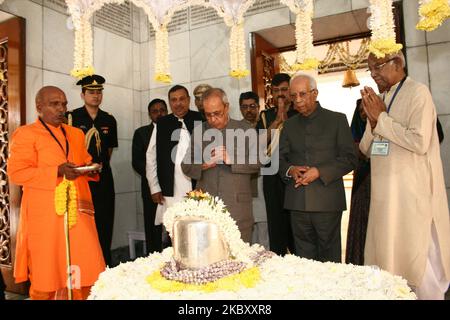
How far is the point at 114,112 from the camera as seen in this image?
5992 mm

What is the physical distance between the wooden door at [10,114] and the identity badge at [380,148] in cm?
375

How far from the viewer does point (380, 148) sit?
2916 millimetres

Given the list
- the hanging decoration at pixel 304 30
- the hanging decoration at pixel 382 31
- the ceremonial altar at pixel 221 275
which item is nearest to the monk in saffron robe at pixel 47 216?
the ceremonial altar at pixel 221 275

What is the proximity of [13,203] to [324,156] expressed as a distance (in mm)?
3488

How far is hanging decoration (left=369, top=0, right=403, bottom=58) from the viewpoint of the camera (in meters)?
2.72

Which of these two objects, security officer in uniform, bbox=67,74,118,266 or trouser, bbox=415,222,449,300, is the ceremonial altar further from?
security officer in uniform, bbox=67,74,118,266

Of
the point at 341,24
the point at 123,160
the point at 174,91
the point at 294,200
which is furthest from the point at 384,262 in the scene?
the point at 123,160

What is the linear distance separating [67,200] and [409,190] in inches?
109

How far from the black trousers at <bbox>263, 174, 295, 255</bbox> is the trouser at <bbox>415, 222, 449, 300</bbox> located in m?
1.46

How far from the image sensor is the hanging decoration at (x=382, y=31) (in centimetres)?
272

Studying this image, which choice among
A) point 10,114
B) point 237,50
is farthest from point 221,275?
point 10,114

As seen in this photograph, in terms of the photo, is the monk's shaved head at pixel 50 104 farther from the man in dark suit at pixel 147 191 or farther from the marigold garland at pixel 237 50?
the marigold garland at pixel 237 50

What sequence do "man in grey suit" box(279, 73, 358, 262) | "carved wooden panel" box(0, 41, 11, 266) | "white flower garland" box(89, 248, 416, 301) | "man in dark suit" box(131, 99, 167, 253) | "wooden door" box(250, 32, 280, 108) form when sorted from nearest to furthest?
"white flower garland" box(89, 248, 416, 301) → "man in grey suit" box(279, 73, 358, 262) → "carved wooden panel" box(0, 41, 11, 266) → "man in dark suit" box(131, 99, 167, 253) → "wooden door" box(250, 32, 280, 108)

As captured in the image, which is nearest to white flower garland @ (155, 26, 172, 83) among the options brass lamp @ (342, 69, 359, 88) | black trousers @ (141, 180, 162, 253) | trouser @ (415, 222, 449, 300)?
black trousers @ (141, 180, 162, 253)
